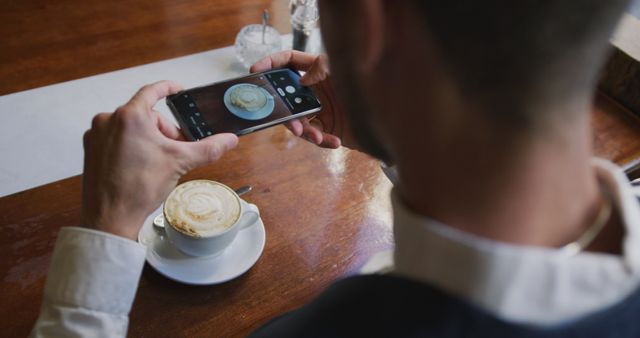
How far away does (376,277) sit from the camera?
0.39m

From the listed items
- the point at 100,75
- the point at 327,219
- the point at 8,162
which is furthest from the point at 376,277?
the point at 100,75

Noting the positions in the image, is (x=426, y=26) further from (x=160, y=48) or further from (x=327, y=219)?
(x=160, y=48)

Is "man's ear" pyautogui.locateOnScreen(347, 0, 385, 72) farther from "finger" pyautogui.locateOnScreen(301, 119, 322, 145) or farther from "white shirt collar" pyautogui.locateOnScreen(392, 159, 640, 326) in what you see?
"finger" pyautogui.locateOnScreen(301, 119, 322, 145)

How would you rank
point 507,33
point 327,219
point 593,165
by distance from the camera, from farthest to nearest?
point 327,219 → point 593,165 → point 507,33

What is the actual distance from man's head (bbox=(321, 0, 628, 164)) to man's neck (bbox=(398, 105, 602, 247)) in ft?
0.05

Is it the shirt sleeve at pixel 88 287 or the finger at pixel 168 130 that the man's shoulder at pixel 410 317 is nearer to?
the shirt sleeve at pixel 88 287

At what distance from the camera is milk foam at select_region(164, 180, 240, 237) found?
581mm

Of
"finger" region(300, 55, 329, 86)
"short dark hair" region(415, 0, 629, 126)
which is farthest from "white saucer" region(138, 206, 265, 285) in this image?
"short dark hair" region(415, 0, 629, 126)

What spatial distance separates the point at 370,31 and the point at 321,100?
0.47m

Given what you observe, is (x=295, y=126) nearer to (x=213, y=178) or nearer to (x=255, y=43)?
(x=213, y=178)

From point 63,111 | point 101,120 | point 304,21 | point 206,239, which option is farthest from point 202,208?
point 304,21

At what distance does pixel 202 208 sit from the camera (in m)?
0.60

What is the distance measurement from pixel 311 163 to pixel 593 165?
43 cm

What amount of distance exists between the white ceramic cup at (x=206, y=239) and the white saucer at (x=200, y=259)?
0.03 feet
